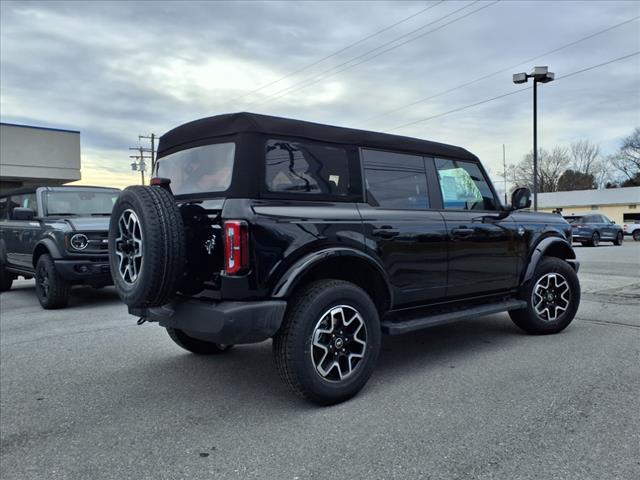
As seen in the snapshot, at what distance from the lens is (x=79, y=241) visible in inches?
279

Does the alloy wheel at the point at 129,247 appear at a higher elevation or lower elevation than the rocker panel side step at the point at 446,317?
higher

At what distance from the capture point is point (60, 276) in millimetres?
7059

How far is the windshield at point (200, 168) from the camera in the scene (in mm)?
3396

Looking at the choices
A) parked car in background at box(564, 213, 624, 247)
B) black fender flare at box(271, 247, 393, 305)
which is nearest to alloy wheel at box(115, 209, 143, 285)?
black fender flare at box(271, 247, 393, 305)

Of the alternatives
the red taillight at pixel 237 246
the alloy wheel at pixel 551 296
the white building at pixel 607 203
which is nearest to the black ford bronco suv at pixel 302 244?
the red taillight at pixel 237 246

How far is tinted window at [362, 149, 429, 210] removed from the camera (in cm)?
390

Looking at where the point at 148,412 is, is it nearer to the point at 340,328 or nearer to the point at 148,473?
the point at 148,473

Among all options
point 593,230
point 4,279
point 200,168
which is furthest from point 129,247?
point 593,230

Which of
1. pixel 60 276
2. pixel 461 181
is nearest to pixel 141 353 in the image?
pixel 60 276

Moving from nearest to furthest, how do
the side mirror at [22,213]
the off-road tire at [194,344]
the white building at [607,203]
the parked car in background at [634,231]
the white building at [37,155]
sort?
the off-road tire at [194,344] < the side mirror at [22,213] < the white building at [37,155] < the parked car in background at [634,231] < the white building at [607,203]

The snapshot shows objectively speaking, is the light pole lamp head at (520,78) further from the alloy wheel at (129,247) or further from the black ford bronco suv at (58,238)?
the alloy wheel at (129,247)

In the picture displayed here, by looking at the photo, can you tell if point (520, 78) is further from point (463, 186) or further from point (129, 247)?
point (129, 247)

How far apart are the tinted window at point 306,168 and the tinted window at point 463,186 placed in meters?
1.16

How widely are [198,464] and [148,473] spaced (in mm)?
248
